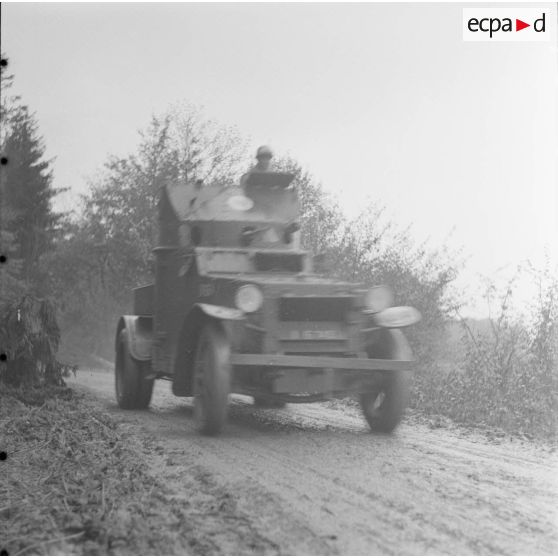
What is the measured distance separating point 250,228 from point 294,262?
0.68 metres

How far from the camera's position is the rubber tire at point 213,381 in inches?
279

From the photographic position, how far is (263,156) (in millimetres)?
9672

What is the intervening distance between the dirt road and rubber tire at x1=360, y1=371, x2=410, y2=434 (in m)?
0.17

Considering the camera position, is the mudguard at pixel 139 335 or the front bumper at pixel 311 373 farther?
the mudguard at pixel 139 335

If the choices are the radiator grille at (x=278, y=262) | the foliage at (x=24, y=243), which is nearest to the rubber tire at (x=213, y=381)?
the radiator grille at (x=278, y=262)

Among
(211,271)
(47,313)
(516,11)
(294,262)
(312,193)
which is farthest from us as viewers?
(312,193)

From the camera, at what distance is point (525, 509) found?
4.59 meters

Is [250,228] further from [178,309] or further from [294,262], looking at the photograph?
[178,309]

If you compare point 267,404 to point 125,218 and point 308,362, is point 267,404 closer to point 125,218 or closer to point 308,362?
point 308,362

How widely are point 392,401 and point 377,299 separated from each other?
0.98 m

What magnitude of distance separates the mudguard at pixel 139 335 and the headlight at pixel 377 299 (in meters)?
3.28

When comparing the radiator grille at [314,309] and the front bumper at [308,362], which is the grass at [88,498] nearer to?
the front bumper at [308,362]

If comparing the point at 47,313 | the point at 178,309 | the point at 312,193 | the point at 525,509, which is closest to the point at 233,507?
the point at 525,509

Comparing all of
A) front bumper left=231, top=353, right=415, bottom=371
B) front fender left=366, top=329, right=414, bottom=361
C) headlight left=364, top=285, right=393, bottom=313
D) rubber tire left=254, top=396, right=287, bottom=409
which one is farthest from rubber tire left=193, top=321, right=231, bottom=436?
rubber tire left=254, top=396, right=287, bottom=409
